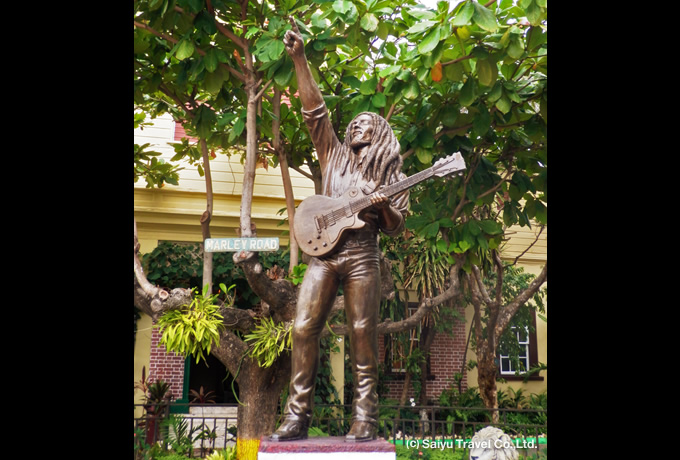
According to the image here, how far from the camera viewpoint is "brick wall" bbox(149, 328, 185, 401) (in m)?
9.48

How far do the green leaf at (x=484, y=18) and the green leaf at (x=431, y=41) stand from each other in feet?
0.95

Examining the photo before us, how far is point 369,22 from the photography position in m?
5.04

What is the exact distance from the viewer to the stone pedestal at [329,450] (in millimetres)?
3367

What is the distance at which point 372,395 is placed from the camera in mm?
3607

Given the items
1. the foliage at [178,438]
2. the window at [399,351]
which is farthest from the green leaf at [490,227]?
the window at [399,351]

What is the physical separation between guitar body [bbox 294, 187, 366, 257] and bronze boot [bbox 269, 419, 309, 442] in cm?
100

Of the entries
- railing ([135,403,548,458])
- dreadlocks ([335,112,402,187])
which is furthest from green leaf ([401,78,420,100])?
railing ([135,403,548,458])

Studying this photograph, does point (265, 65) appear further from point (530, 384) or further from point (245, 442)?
point (530, 384)

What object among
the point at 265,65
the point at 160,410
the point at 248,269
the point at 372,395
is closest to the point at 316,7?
the point at 265,65

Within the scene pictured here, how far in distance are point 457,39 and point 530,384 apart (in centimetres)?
908

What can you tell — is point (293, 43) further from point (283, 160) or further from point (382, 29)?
point (283, 160)

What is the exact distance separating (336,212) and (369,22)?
6.91 ft

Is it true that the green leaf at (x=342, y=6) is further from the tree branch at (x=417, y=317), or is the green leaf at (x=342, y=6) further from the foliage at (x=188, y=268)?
the foliage at (x=188, y=268)

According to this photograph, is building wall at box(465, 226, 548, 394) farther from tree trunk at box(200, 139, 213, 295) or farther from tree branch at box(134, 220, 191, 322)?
tree branch at box(134, 220, 191, 322)
